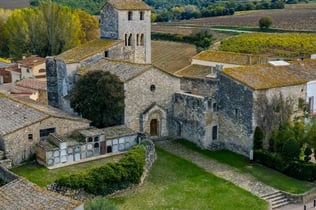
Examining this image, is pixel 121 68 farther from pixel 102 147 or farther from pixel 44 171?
pixel 44 171

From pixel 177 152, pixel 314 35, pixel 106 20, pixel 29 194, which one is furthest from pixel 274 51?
pixel 29 194

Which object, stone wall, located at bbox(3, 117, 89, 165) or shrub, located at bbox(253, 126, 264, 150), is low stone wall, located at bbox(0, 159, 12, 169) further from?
shrub, located at bbox(253, 126, 264, 150)

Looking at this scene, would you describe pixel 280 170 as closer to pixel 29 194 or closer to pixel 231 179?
pixel 231 179

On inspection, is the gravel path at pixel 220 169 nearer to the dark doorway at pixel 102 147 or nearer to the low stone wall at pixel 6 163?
the dark doorway at pixel 102 147

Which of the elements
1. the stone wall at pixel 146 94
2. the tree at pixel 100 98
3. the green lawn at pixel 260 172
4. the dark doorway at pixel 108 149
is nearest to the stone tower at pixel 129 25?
the stone wall at pixel 146 94

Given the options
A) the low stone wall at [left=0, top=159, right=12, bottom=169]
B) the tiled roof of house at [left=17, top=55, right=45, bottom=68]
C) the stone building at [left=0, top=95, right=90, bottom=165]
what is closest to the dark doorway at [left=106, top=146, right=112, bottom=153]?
the stone building at [left=0, top=95, right=90, bottom=165]

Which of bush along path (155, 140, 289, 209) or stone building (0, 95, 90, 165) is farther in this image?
stone building (0, 95, 90, 165)

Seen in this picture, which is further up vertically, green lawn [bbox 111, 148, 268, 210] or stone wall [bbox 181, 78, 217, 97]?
stone wall [bbox 181, 78, 217, 97]
